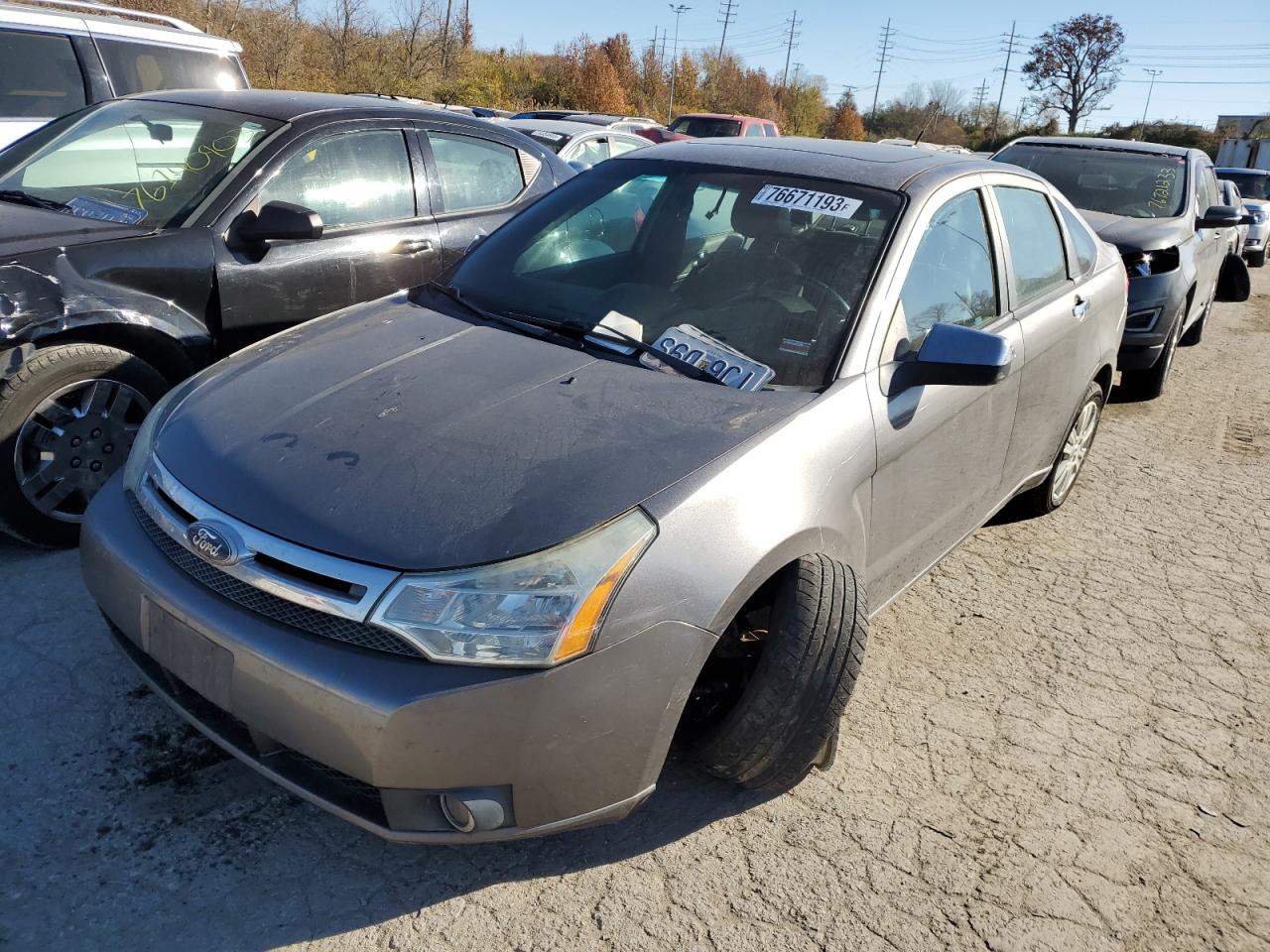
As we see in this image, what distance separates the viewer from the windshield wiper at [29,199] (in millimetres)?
4098

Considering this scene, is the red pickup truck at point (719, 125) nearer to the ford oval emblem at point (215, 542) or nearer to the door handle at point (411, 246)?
the door handle at point (411, 246)

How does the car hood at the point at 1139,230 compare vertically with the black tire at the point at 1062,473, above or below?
above

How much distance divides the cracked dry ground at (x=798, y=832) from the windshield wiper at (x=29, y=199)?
1514mm

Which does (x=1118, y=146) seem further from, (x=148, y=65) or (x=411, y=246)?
(x=148, y=65)

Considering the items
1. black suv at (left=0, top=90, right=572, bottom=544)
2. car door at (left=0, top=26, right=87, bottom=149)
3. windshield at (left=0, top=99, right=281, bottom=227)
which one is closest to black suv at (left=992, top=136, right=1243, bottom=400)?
black suv at (left=0, top=90, right=572, bottom=544)

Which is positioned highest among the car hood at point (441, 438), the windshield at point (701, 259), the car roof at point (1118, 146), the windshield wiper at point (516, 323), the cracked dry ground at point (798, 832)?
the car roof at point (1118, 146)

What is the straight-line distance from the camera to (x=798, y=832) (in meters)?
2.58

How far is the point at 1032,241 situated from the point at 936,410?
132 centimetres

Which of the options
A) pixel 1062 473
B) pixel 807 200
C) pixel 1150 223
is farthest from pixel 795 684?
pixel 1150 223

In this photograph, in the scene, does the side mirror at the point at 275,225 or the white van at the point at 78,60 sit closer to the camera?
→ the side mirror at the point at 275,225

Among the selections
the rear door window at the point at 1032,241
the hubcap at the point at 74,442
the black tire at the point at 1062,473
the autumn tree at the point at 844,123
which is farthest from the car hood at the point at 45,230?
the autumn tree at the point at 844,123

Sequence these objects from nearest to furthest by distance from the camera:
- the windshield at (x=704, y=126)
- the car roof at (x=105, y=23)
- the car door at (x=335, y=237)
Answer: the car door at (x=335, y=237)
the car roof at (x=105, y=23)
the windshield at (x=704, y=126)

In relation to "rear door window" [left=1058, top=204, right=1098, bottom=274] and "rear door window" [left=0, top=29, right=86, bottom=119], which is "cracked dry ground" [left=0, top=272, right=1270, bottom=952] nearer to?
"rear door window" [left=1058, top=204, right=1098, bottom=274]

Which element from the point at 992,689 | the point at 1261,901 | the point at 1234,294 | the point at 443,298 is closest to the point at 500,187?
the point at 443,298
